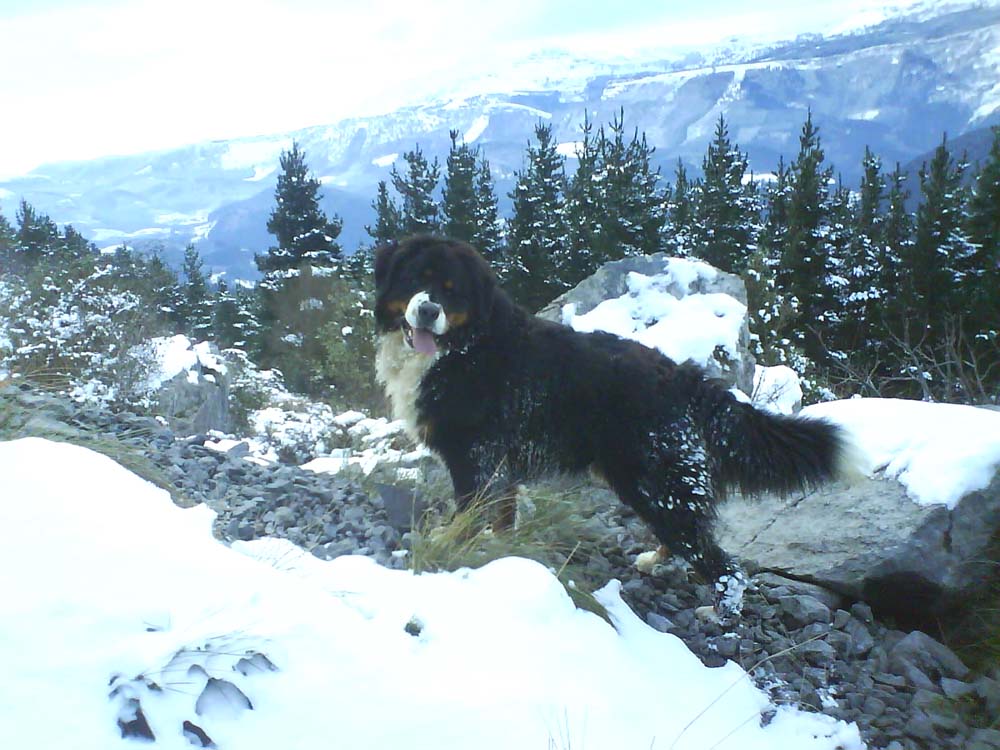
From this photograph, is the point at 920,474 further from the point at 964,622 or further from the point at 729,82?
the point at 729,82

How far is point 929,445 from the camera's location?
4688 millimetres

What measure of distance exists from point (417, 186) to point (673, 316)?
26.3 meters

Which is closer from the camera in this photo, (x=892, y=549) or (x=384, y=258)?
(x=892, y=549)

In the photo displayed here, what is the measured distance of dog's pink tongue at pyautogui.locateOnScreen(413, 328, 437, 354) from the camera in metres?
4.31

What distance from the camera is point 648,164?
30969 millimetres

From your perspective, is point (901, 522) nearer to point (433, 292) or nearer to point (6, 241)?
point (433, 292)

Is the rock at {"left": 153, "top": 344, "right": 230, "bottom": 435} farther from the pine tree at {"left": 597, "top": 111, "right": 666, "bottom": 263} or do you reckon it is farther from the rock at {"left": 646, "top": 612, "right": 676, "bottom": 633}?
the pine tree at {"left": 597, "top": 111, "right": 666, "bottom": 263}

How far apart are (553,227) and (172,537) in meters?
28.5

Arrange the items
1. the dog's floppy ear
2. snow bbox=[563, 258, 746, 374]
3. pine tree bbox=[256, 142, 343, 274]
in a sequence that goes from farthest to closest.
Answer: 1. pine tree bbox=[256, 142, 343, 274]
2. snow bbox=[563, 258, 746, 374]
3. the dog's floppy ear

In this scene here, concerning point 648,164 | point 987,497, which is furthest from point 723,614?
point 648,164

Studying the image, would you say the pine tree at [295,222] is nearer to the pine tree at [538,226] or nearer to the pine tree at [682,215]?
the pine tree at [538,226]

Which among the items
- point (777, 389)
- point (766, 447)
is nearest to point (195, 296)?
point (777, 389)

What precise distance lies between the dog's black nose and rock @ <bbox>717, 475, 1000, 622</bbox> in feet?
7.13

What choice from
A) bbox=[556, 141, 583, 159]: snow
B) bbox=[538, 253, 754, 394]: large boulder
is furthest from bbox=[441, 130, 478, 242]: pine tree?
bbox=[538, 253, 754, 394]: large boulder
